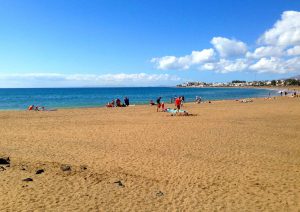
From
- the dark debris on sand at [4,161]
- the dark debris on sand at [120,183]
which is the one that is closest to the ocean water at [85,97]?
the dark debris on sand at [4,161]

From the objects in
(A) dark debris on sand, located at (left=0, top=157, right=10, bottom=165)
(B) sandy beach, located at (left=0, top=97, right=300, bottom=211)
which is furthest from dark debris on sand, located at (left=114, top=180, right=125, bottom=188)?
(A) dark debris on sand, located at (left=0, top=157, right=10, bottom=165)

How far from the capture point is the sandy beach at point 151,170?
312 inches

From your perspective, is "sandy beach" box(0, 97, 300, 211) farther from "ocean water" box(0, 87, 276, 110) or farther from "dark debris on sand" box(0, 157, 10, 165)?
"ocean water" box(0, 87, 276, 110)

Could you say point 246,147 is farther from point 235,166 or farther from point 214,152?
point 235,166

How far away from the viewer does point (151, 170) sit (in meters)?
10.6

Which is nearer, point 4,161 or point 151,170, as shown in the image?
point 151,170

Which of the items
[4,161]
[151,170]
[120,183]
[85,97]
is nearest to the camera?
[120,183]

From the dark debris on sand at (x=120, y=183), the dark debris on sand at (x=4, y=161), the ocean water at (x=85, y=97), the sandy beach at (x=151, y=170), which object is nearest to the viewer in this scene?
the sandy beach at (x=151, y=170)

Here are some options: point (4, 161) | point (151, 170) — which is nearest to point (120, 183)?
point (151, 170)

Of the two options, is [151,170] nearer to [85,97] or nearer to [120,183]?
[120,183]

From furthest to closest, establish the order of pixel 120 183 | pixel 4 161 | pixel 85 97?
pixel 85 97
pixel 4 161
pixel 120 183

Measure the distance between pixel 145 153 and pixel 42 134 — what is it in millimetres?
7098

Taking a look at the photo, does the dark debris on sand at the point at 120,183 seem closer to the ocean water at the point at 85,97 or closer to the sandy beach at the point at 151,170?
the sandy beach at the point at 151,170

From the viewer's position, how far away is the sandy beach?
312 inches
